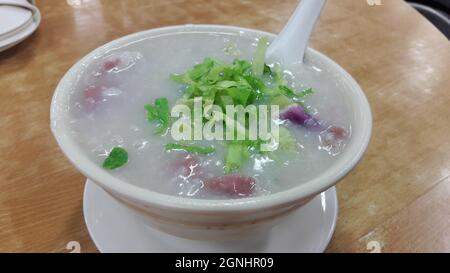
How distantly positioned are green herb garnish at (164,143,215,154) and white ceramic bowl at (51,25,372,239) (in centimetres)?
12

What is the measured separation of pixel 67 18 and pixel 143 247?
0.91m

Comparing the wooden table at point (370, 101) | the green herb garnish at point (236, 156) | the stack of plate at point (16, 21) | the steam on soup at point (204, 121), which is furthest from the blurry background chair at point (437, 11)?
the stack of plate at point (16, 21)

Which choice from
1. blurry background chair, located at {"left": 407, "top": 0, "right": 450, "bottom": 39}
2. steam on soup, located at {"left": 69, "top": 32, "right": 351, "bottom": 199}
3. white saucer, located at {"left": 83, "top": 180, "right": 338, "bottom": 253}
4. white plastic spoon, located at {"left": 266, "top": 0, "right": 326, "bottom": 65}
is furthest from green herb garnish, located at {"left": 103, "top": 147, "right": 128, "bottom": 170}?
blurry background chair, located at {"left": 407, "top": 0, "right": 450, "bottom": 39}

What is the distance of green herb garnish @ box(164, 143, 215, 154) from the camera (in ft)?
2.40

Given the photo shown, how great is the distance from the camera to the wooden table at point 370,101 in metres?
0.84

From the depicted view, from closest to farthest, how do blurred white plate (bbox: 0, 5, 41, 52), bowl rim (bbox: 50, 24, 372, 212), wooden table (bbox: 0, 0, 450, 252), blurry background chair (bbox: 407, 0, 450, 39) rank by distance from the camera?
1. bowl rim (bbox: 50, 24, 372, 212)
2. wooden table (bbox: 0, 0, 450, 252)
3. blurred white plate (bbox: 0, 5, 41, 52)
4. blurry background chair (bbox: 407, 0, 450, 39)

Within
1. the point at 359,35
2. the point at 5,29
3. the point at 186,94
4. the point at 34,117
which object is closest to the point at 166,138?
the point at 186,94

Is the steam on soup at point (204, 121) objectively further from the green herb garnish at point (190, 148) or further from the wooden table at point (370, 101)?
the wooden table at point (370, 101)

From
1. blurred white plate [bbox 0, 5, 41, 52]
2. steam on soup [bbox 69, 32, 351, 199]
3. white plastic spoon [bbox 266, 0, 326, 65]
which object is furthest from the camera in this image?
blurred white plate [bbox 0, 5, 41, 52]

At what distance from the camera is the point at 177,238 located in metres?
0.79

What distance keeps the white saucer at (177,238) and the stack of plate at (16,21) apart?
0.64 m

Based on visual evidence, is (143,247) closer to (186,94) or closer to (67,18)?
(186,94)

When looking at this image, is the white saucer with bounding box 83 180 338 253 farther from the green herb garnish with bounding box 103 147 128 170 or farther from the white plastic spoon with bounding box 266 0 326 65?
the white plastic spoon with bounding box 266 0 326 65

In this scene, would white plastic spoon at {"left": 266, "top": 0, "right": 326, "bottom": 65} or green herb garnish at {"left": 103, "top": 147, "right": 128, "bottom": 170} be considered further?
white plastic spoon at {"left": 266, "top": 0, "right": 326, "bottom": 65}
